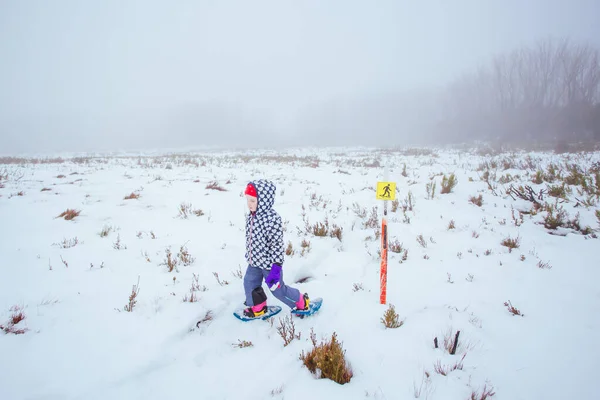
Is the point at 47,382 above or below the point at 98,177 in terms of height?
below

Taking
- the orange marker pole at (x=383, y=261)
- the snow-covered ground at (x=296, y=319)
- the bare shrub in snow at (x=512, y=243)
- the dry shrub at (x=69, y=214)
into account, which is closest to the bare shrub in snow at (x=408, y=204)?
the snow-covered ground at (x=296, y=319)

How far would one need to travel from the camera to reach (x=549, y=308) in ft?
9.28

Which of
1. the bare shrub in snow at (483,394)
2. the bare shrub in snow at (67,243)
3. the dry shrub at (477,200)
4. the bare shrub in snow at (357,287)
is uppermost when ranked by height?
the dry shrub at (477,200)

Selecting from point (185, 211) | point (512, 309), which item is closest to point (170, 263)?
point (185, 211)

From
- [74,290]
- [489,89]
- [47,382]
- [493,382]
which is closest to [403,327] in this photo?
[493,382]

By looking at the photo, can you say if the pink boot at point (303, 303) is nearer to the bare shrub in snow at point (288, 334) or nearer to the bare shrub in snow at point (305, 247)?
the bare shrub in snow at point (288, 334)

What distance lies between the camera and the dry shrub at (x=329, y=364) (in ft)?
6.68

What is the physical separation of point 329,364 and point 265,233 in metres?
1.27

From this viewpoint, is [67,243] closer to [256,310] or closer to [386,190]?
[256,310]

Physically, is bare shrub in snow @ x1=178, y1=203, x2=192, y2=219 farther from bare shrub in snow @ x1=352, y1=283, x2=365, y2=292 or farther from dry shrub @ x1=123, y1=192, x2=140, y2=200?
bare shrub in snow @ x1=352, y1=283, x2=365, y2=292

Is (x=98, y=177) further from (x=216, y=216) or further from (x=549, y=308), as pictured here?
(x=549, y=308)

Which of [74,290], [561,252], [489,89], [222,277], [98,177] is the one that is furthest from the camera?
[489,89]

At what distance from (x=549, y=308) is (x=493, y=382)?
4.90 feet

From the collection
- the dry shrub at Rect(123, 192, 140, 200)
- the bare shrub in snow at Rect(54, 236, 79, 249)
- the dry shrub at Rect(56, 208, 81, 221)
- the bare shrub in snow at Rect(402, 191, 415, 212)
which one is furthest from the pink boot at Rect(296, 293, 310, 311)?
the dry shrub at Rect(123, 192, 140, 200)
